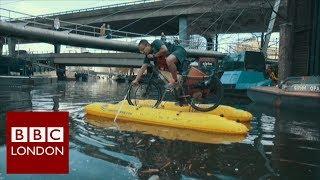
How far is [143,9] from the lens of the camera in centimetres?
5453

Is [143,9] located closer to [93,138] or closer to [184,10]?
[184,10]

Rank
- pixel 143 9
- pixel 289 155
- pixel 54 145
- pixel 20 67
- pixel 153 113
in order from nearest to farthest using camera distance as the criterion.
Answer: pixel 54 145
pixel 289 155
pixel 153 113
pixel 20 67
pixel 143 9

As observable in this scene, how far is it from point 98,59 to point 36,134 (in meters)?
58.0

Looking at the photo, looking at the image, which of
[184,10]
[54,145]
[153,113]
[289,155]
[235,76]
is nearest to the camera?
[54,145]

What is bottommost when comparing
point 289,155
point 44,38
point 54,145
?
point 289,155

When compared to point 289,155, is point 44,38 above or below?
above

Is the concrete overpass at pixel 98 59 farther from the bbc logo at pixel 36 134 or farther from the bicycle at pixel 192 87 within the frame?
the bbc logo at pixel 36 134

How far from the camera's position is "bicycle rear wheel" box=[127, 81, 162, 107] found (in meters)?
11.1

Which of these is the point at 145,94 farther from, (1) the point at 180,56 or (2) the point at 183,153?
(2) the point at 183,153

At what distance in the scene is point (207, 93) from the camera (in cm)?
1015

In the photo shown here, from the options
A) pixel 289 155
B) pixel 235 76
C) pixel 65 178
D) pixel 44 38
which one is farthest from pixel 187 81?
pixel 44 38

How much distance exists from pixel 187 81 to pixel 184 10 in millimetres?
41365

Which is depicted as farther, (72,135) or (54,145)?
(72,135)

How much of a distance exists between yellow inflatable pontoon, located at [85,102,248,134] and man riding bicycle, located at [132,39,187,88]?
889 mm
